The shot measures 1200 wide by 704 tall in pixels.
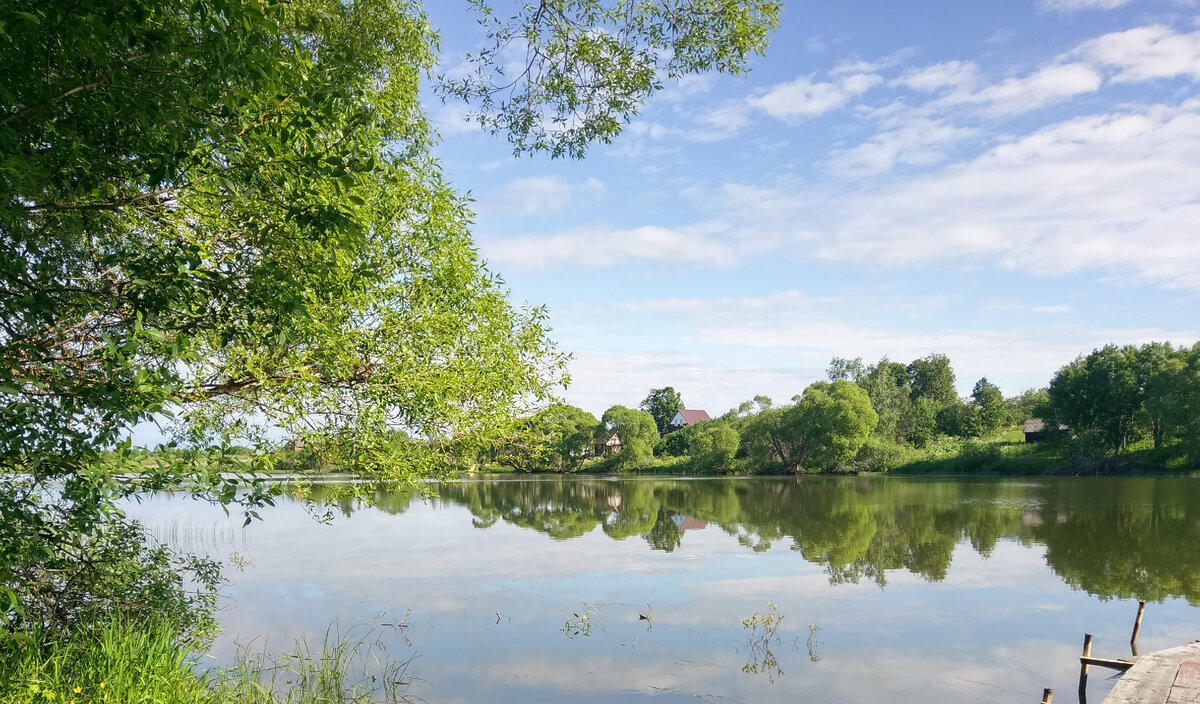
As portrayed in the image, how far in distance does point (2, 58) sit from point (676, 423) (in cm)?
13939

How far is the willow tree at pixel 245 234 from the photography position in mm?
5410

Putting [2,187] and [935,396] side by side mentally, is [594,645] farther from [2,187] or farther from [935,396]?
[935,396]

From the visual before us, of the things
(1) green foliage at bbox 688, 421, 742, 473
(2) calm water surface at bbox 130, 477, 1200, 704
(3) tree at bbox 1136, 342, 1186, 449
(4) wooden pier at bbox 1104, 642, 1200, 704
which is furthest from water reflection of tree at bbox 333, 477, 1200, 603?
(1) green foliage at bbox 688, 421, 742, 473

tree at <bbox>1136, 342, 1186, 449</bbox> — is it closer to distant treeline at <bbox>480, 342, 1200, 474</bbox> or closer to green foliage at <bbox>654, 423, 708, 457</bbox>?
distant treeline at <bbox>480, 342, 1200, 474</bbox>

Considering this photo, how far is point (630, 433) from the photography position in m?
104

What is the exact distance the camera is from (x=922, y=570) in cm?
2388

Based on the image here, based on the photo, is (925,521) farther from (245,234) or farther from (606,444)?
(606,444)

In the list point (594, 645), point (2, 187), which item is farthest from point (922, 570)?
point (2, 187)

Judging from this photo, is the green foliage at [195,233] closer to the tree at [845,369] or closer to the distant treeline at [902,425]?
the distant treeline at [902,425]

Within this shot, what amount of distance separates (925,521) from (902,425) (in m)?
64.0

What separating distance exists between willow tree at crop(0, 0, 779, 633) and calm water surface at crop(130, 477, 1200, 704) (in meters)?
5.47

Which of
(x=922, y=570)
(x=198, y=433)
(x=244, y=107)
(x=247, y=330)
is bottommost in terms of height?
(x=922, y=570)

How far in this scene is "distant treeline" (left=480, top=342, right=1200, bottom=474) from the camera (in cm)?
6675

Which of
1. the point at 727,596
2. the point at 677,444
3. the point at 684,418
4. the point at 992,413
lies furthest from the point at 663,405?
the point at 727,596
